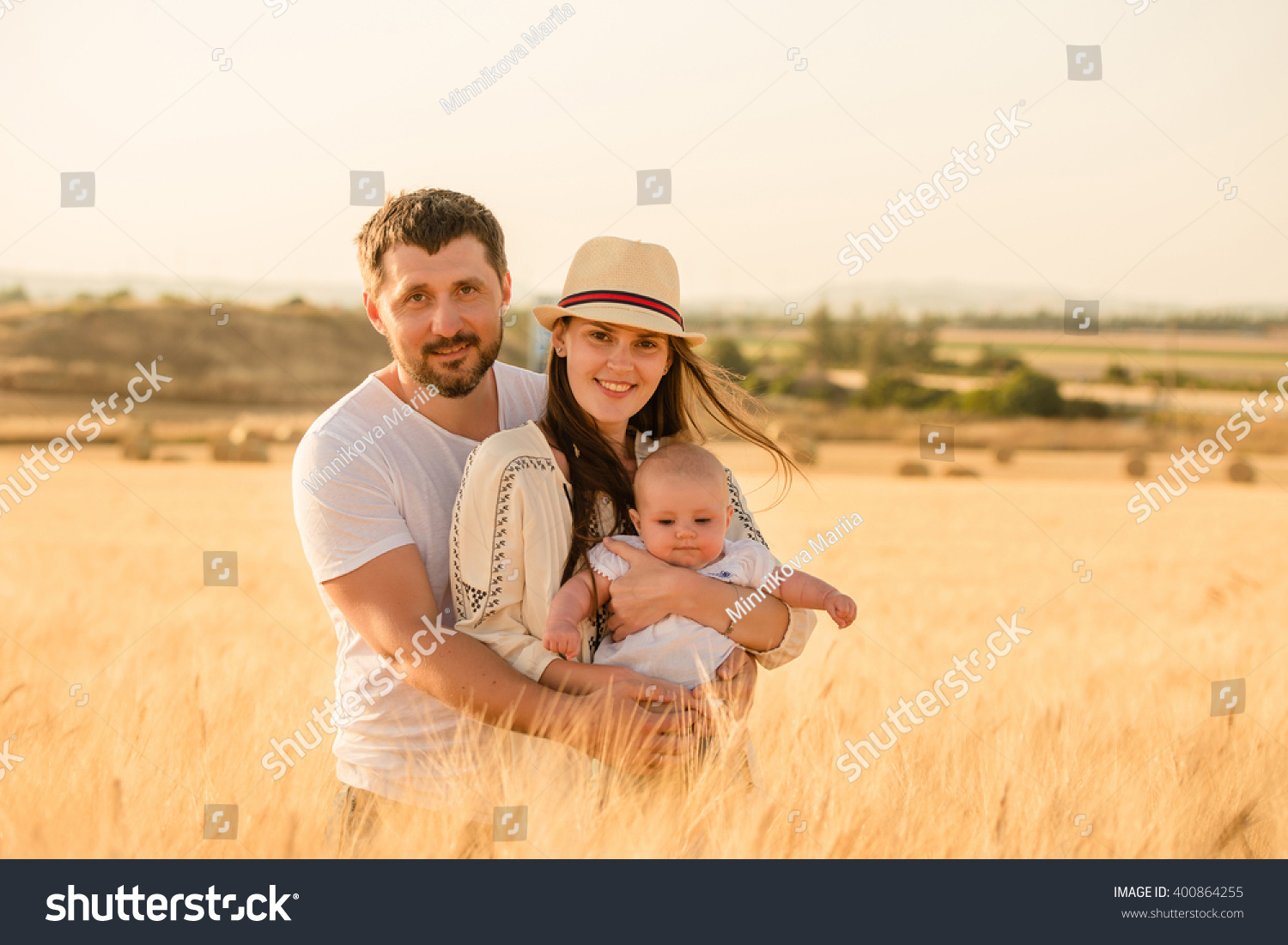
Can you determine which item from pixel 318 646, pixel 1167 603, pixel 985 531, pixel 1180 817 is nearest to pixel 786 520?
pixel 985 531

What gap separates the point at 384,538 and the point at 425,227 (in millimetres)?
940

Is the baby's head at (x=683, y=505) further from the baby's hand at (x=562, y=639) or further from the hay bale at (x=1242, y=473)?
the hay bale at (x=1242, y=473)

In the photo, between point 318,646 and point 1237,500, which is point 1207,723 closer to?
point 318,646

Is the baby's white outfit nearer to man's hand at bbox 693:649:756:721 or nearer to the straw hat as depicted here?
man's hand at bbox 693:649:756:721

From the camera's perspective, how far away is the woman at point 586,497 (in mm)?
2850

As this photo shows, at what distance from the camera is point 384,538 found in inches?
118

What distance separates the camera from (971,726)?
4227mm

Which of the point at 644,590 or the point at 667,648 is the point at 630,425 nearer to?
the point at 644,590

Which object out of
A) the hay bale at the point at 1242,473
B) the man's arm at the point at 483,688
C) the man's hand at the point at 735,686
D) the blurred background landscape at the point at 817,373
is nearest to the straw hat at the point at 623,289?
the man's arm at the point at 483,688

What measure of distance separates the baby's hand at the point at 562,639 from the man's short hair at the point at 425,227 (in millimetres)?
1182

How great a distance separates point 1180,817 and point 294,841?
2.84 m

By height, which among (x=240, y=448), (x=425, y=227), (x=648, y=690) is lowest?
(x=648, y=690)

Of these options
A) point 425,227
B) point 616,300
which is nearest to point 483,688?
point 616,300

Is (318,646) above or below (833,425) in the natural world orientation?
below
